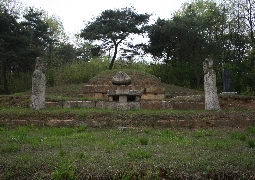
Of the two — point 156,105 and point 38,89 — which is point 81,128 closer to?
point 38,89

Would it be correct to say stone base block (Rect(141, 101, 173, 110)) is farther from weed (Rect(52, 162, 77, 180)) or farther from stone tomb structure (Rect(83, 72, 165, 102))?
weed (Rect(52, 162, 77, 180))

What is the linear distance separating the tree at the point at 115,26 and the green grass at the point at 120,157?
744 inches

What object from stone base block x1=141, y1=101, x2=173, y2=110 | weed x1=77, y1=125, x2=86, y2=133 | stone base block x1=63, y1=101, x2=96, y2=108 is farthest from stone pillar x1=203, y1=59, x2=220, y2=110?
weed x1=77, y1=125, x2=86, y2=133

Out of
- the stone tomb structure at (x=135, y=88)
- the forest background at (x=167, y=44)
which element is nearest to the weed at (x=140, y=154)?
the stone tomb structure at (x=135, y=88)

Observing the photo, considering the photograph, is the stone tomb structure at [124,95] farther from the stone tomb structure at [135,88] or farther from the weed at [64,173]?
the weed at [64,173]

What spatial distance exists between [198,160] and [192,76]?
2158 centimetres

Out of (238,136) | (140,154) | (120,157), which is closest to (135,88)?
(238,136)

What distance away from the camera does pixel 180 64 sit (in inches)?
1055

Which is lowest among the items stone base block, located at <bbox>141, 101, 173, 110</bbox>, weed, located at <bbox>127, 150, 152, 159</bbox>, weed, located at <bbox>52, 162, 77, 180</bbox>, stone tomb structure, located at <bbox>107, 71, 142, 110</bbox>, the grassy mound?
weed, located at <bbox>52, 162, 77, 180</bbox>

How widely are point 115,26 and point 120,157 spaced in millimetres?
21336

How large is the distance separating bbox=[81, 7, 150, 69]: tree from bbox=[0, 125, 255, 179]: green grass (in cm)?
1891

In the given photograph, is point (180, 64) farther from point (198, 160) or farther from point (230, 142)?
point (198, 160)

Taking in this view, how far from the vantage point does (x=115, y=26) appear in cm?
2536

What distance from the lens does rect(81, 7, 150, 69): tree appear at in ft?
82.3
